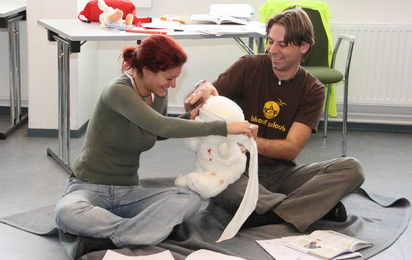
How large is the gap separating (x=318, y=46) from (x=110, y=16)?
1.40m

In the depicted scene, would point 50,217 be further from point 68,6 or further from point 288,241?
point 68,6

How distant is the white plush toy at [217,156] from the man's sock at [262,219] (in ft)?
0.63

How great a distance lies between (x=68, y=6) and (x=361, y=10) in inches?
77.4

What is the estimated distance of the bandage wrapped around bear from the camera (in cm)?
233

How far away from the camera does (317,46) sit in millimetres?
3928

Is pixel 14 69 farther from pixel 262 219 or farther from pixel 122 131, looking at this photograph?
pixel 262 219

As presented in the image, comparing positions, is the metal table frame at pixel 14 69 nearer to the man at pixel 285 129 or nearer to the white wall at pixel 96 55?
the white wall at pixel 96 55

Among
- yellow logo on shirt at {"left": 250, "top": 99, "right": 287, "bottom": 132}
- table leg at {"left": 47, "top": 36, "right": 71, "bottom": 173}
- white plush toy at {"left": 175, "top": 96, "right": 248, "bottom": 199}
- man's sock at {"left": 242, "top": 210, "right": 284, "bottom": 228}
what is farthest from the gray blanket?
table leg at {"left": 47, "top": 36, "right": 71, "bottom": 173}

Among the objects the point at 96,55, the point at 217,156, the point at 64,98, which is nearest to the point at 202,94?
the point at 217,156

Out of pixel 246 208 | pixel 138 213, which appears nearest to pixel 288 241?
pixel 246 208

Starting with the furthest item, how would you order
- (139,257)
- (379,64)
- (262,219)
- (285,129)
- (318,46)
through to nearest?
1. (379,64)
2. (318,46)
3. (285,129)
4. (262,219)
5. (139,257)

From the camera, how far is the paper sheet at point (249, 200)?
92.0 inches

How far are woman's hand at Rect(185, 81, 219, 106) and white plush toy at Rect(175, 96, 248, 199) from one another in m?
0.04

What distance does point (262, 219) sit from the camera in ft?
8.27
